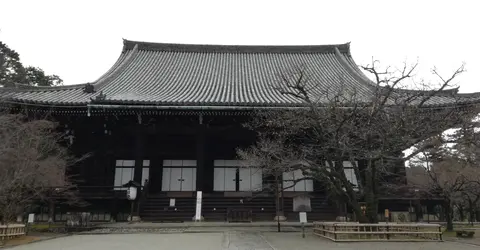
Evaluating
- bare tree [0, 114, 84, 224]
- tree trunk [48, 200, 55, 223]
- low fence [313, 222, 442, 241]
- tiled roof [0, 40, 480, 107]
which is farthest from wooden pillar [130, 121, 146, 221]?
low fence [313, 222, 442, 241]

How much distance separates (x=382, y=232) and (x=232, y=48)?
2166 cm

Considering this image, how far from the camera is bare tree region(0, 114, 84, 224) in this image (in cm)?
1126

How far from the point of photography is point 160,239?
10445 mm

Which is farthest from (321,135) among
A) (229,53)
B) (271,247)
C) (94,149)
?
(229,53)

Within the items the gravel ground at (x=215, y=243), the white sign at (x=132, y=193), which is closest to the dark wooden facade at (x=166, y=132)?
the white sign at (x=132, y=193)

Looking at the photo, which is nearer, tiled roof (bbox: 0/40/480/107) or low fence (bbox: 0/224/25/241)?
low fence (bbox: 0/224/25/241)

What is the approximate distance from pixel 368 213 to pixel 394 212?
7701 millimetres

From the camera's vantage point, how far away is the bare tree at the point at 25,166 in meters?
11.3

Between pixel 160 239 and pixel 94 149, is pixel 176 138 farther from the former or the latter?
pixel 160 239

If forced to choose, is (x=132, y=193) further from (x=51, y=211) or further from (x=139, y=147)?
(x=51, y=211)

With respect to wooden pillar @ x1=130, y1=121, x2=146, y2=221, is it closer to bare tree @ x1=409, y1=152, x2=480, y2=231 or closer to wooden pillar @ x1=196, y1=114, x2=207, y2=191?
wooden pillar @ x1=196, y1=114, x2=207, y2=191

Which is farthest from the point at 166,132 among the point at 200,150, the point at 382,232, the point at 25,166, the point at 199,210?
the point at 382,232

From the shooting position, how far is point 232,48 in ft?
94.6

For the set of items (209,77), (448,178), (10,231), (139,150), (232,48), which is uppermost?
(232,48)
